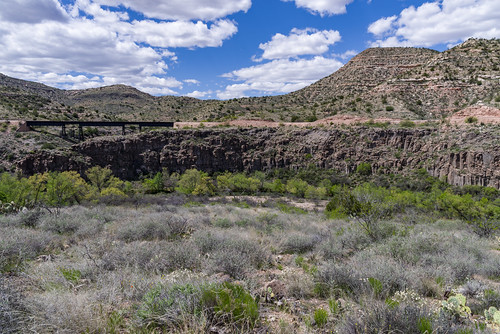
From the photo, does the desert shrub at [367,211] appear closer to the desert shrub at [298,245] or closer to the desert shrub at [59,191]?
the desert shrub at [298,245]

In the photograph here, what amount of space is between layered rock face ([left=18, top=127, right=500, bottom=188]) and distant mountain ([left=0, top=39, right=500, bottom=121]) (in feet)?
26.6

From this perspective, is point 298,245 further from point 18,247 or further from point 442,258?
point 18,247

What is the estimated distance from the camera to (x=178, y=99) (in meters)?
78.1

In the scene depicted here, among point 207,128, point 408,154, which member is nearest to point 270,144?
point 207,128

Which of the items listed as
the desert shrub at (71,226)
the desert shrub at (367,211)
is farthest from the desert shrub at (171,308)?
the desert shrub at (367,211)

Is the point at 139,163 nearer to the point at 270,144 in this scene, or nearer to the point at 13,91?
the point at 270,144

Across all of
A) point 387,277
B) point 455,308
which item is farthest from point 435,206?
point 455,308

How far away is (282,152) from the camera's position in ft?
142

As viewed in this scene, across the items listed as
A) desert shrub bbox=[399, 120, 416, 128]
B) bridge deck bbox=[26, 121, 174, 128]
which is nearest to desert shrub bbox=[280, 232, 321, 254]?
desert shrub bbox=[399, 120, 416, 128]

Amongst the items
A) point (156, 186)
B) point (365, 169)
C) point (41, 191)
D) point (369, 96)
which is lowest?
point (156, 186)

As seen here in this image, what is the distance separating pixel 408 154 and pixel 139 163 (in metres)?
40.0

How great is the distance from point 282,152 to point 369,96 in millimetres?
20927

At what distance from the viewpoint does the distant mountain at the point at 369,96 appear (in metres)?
42.6

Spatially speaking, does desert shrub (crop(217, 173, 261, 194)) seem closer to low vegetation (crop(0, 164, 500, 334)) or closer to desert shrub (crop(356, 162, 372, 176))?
desert shrub (crop(356, 162, 372, 176))
